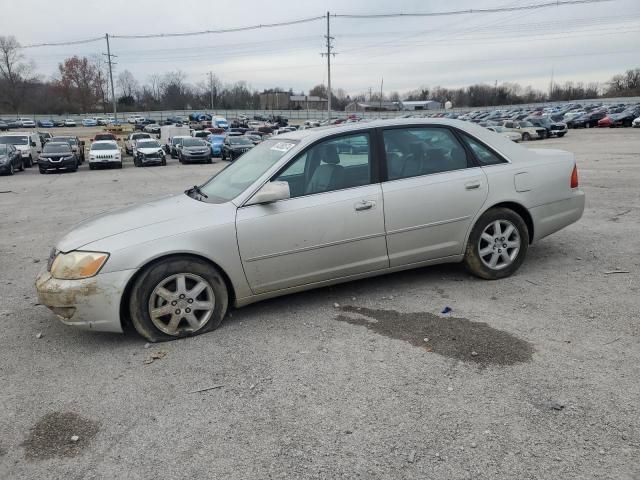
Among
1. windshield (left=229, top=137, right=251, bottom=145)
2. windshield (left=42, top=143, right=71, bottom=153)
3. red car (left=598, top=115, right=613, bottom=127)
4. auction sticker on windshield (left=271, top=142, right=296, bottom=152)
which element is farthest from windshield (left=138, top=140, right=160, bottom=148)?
red car (left=598, top=115, right=613, bottom=127)

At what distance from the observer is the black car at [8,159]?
21.6 meters

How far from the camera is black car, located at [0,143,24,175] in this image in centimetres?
2156

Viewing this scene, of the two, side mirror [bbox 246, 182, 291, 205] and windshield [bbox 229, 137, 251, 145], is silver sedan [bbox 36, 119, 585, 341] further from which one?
windshield [bbox 229, 137, 251, 145]

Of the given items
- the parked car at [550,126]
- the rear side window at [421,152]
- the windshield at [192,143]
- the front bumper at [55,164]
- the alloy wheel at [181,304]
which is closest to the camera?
the alloy wheel at [181,304]

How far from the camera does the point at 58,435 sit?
2.86m

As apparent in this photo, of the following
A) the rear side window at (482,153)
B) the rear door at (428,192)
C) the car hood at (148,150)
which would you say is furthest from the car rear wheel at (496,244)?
the car hood at (148,150)

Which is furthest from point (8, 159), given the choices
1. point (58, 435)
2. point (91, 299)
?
point (58, 435)

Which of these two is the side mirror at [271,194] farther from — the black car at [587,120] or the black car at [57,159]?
the black car at [587,120]

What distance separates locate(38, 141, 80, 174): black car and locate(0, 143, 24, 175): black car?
3.64 ft

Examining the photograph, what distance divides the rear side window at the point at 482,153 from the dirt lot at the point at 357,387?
1196mm

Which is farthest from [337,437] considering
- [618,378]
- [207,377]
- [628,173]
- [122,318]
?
[628,173]

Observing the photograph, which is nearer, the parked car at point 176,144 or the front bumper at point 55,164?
the front bumper at point 55,164

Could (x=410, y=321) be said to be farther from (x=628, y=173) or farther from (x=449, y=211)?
(x=628, y=173)

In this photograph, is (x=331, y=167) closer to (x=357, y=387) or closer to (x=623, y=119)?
(x=357, y=387)
